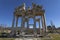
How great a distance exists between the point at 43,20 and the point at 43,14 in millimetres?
1833

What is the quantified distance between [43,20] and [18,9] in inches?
329

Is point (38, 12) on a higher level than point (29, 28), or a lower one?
higher

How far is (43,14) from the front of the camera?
28.3 m

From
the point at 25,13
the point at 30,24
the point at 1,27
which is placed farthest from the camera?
the point at 1,27

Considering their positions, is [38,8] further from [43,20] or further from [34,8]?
[43,20]

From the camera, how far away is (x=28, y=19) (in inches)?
1393

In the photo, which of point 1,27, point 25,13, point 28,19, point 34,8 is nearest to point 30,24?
point 28,19

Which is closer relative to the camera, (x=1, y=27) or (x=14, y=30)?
(x=14, y=30)

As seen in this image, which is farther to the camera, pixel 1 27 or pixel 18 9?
pixel 1 27

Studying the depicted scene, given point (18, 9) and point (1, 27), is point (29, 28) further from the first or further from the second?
point (1, 27)

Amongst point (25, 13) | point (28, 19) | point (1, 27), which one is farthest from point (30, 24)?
point (1, 27)

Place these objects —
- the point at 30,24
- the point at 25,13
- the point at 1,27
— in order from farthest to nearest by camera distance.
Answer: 1. the point at 1,27
2. the point at 30,24
3. the point at 25,13

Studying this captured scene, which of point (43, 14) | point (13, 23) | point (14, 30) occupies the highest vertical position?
point (43, 14)

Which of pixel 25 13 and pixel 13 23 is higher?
pixel 25 13
